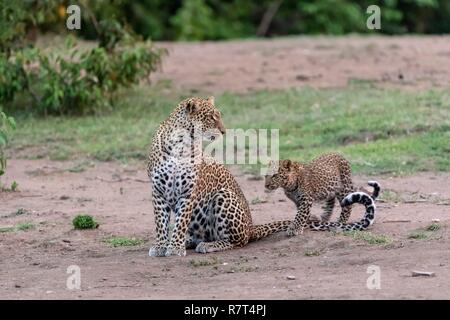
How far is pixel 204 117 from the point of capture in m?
10.0

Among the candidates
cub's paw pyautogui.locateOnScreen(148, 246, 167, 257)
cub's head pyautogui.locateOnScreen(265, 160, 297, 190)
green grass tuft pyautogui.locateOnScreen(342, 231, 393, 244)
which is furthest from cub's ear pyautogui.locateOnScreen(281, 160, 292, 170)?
cub's paw pyautogui.locateOnScreen(148, 246, 167, 257)

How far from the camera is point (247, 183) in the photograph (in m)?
13.3

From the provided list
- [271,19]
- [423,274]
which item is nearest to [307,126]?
[423,274]

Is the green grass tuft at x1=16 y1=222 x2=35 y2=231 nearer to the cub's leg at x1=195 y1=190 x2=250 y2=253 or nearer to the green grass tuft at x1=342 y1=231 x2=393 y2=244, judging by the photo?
the cub's leg at x1=195 y1=190 x2=250 y2=253

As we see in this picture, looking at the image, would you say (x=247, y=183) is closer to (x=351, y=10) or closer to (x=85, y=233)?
(x=85, y=233)

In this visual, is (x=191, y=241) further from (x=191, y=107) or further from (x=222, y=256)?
(x=191, y=107)

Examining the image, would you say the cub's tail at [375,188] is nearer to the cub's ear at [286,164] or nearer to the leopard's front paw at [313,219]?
the leopard's front paw at [313,219]

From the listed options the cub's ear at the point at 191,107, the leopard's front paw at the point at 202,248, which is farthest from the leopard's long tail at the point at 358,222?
the cub's ear at the point at 191,107

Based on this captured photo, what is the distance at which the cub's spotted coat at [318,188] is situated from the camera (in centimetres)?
1036

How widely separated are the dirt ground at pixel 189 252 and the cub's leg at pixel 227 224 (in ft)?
0.38

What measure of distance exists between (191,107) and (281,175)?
105 centimetres
